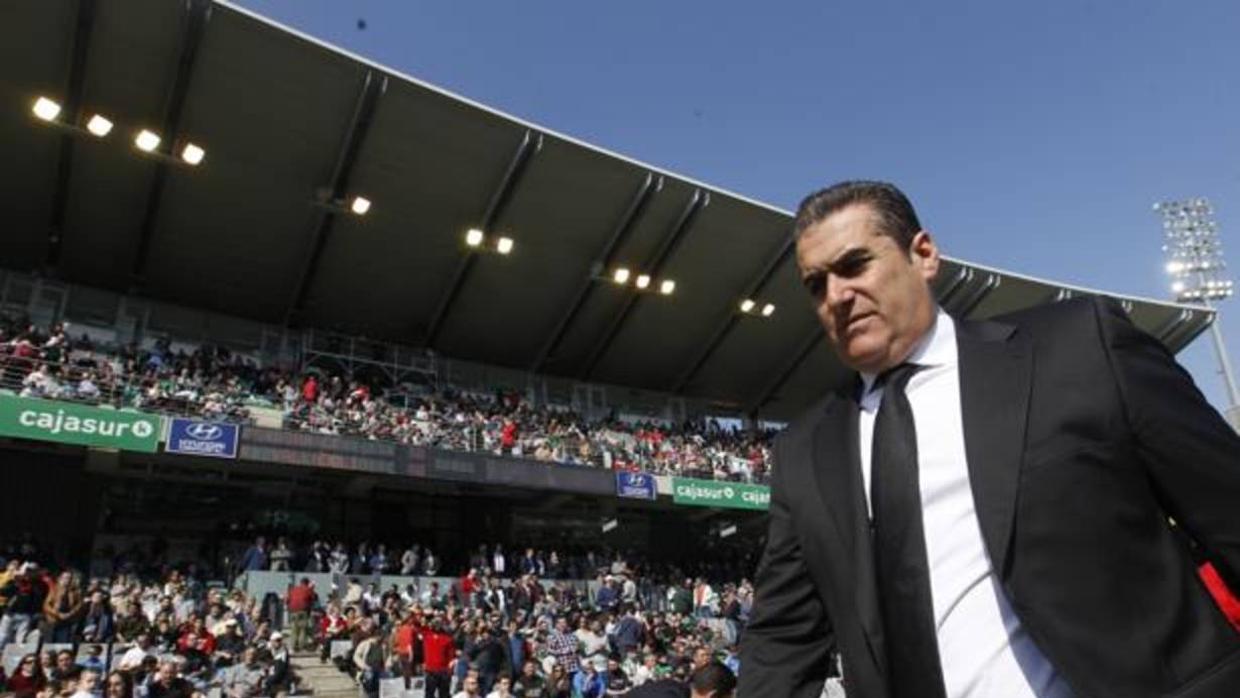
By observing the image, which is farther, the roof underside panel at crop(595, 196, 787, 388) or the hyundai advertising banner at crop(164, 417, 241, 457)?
the roof underside panel at crop(595, 196, 787, 388)

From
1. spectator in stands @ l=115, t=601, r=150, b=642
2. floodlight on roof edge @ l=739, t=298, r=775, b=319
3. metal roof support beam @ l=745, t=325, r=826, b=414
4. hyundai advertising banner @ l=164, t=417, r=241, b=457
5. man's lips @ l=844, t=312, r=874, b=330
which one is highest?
floodlight on roof edge @ l=739, t=298, r=775, b=319

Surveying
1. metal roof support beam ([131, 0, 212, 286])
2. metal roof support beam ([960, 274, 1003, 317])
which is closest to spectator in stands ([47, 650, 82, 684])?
metal roof support beam ([131, 0, 212, 286])

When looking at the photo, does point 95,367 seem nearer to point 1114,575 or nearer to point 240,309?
point 240,309

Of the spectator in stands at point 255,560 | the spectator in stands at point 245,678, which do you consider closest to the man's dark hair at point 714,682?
the spectator in stands at point 245,678

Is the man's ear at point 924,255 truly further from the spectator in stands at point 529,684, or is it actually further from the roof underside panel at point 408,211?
the roof underside panel at point 408,211

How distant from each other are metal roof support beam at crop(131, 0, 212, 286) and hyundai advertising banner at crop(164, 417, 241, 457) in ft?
24.0

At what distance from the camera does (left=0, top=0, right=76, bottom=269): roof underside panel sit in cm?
1911

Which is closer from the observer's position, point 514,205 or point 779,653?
point 779,653

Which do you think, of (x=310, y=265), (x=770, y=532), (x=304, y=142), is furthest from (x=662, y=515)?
(x=770, y=532)

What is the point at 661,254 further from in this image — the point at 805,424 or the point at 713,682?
the point at 805,424

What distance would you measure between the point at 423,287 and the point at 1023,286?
78.0 ft

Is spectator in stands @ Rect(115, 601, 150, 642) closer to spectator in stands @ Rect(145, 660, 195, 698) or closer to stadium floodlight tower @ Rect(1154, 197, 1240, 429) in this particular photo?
spectator in stands @ Rect(145, 660, 195, 698)

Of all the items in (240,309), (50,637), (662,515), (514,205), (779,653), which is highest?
(514,205)

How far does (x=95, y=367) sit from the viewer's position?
807 inches
